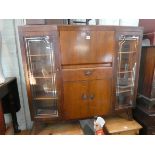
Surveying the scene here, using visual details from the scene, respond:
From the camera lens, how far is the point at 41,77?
58.7 inches

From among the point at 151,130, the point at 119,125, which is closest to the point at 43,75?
the point at 119,125

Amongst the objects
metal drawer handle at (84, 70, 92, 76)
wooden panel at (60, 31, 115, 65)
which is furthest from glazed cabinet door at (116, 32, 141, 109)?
metal drawer handle at (84, 70, 92, 76)

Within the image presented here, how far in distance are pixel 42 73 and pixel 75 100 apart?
0.48m

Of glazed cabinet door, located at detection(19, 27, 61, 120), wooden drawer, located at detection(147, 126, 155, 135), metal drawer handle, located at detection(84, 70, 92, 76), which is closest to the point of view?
glazed cabinet door, located at detection(19, 27, 61, 120)

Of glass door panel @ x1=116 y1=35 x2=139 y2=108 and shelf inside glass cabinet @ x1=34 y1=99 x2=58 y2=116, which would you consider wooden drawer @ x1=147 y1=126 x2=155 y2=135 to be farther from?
shelf inside glass cabinet @ x1=34 y1=99 x2=58 y2=116

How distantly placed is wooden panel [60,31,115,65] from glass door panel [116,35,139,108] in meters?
0.17

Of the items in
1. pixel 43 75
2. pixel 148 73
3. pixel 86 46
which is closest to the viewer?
pixel 86 46

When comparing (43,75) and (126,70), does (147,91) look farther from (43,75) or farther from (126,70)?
(43,75)

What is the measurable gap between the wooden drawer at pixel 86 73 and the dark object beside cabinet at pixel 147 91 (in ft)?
1.70

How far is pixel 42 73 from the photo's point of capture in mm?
1520

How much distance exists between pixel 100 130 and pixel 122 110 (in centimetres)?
42

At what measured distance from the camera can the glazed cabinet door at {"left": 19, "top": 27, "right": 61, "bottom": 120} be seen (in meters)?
1.35

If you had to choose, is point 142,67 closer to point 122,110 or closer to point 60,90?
point 122,110
